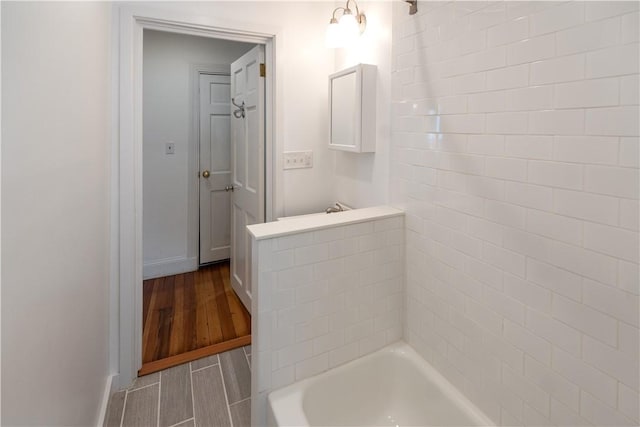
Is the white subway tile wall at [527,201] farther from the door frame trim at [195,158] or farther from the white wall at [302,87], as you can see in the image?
the door frame trim at [195,158]

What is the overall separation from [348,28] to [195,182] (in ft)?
7.30

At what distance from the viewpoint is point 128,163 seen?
1.87 meters

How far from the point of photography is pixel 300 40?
223cm

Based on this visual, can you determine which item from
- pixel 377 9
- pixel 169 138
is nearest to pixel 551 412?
pixel 377 9

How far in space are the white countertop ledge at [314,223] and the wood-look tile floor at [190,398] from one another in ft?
3.40

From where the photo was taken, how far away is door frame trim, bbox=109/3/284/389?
1803 mm

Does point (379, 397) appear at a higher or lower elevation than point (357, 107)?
lower

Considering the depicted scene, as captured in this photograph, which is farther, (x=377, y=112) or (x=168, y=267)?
(x=168, y=267)

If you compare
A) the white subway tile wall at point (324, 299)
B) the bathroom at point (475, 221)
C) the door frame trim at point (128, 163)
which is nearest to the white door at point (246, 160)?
the bathroom at point (475, 221)

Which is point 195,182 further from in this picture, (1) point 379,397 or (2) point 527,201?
(2) point 527,201

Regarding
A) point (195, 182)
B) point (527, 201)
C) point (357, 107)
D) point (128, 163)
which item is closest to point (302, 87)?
point (357, 107)

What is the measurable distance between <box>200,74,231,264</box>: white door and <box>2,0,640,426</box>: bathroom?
4.83 feet

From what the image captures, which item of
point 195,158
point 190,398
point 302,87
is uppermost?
point 302,87

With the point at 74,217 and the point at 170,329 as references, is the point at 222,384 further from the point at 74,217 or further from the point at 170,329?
the point at 74,217
